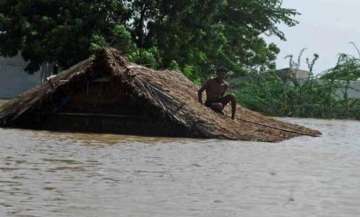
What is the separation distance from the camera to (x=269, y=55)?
4291 centimetres

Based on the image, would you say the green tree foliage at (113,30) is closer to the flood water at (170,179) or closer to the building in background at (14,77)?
the building in background at (14,77)

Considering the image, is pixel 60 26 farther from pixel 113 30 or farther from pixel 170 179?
pixel 170 179

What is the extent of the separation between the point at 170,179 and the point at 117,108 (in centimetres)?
827

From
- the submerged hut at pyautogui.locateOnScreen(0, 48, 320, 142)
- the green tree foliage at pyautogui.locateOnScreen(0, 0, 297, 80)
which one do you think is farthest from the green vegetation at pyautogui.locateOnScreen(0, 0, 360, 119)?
the submerged hut at pyautogui.locateOnScreen(0, 48, 320, 142)

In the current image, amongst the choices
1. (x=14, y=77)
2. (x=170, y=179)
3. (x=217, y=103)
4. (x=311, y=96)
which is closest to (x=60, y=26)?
(x=311, y=96)

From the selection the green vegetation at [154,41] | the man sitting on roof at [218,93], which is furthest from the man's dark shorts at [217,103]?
the green vegetation at [154,41]

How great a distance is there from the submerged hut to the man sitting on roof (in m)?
0.28

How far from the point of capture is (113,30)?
30266 mm

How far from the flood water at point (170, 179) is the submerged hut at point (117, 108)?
148 cm

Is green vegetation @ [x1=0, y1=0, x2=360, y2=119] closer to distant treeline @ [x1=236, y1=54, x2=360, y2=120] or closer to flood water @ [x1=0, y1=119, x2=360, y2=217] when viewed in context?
distant treeline @ [x1=236, y1=54, x2=360, y2=120]

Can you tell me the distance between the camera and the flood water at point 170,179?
6.93 meters

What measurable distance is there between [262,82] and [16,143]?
2560 cm

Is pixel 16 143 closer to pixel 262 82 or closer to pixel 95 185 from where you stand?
pixel 95 185

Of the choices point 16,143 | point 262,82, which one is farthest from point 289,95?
point 16,143
